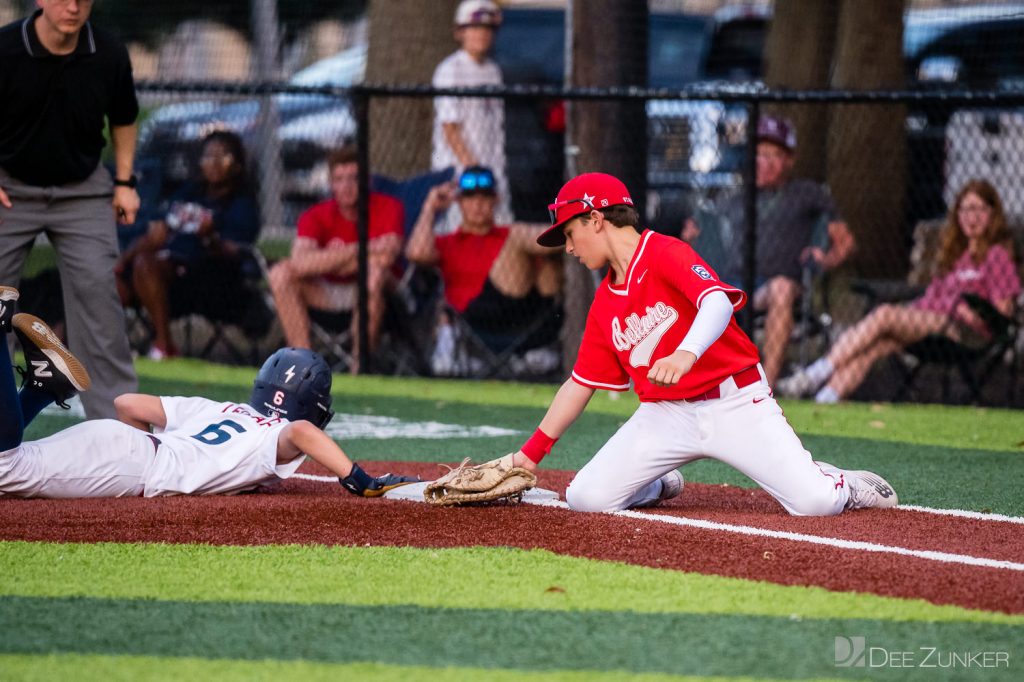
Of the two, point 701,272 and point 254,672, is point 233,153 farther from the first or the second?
point 254,672

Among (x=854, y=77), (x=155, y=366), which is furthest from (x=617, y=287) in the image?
(x=854, y=77)

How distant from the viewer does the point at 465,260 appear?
10.3m

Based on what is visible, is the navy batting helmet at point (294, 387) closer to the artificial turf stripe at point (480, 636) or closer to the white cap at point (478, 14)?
the artificial turf stripe at point (480, 636)

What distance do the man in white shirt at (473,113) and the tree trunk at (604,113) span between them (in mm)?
656

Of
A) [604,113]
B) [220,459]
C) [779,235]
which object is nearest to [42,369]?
[220,459]

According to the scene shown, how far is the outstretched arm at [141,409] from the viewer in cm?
629

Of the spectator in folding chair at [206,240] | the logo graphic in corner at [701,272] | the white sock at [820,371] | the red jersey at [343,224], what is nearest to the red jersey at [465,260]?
the red jersey at [343,224]

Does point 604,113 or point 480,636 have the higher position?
point 604,113

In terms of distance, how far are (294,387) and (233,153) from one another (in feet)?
18.7

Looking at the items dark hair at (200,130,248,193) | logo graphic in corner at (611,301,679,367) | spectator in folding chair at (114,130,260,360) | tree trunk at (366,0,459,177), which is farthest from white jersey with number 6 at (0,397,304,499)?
tree trunk at (366,0,459,177)

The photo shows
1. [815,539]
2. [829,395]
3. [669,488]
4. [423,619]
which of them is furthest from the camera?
[829,395]

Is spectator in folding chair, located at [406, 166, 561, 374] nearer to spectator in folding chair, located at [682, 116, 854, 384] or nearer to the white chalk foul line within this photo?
spectator in folding chair, located at [682, 116, 854, 384]

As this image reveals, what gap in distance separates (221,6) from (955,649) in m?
16.8

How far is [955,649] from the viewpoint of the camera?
3.87 m
